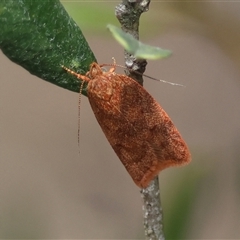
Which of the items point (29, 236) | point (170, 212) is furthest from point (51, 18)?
point (29, 236)

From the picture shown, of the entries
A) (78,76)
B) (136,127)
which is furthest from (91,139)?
(78,76)

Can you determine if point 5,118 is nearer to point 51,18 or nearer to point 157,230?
point 157,230

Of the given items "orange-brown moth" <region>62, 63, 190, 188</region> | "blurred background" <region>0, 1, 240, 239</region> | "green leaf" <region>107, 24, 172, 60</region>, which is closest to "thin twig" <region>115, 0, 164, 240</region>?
"orange-brown moth" <region>62, 63, 190, 188</region>

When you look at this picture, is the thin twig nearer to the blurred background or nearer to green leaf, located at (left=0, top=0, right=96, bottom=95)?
green leaf, located at (left=0, top=0, right=96, bottom=95)

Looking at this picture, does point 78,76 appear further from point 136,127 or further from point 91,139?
point 91,139

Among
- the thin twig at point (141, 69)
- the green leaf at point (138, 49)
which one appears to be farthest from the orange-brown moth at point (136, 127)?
the green leaf at point (138, 49)

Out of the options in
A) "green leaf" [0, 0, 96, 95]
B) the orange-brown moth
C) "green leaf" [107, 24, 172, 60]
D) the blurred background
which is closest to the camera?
"green leaf" [107, 24, 172, 60]

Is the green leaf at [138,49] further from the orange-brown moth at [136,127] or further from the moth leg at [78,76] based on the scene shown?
the orange-brown moth at [136,127]
